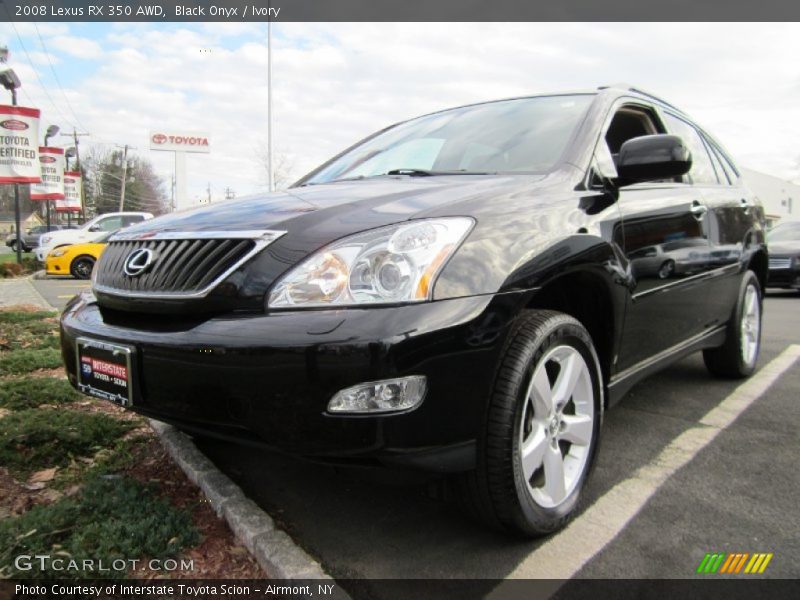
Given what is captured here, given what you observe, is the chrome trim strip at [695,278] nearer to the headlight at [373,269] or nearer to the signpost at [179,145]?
the headlight at [373,269]

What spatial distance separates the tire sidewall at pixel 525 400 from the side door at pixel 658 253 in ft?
1.09

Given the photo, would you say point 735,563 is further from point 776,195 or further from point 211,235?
point 776,195

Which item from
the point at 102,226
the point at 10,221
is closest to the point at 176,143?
the point at 102,226

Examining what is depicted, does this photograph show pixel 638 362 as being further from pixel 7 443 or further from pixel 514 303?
pixel 7 443

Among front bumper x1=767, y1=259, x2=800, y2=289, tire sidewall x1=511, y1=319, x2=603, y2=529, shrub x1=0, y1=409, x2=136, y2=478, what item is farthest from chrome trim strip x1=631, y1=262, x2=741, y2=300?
front bumper x1=767, y1=259, x2=800, y2=289

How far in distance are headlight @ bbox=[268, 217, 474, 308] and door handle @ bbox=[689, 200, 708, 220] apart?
75.4 inches

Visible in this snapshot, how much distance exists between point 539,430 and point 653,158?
1207 mm

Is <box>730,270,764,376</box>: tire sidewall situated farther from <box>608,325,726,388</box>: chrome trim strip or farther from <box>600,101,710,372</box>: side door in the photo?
<box>600,101,710,372</box>: side door

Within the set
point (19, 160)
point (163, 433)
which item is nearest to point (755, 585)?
point (163, 433)

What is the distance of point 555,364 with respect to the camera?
2.11 metres

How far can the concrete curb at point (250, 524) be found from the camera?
1739 mm

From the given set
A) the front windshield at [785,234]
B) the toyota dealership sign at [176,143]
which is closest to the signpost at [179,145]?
the toyota dealership sign at [176,143]

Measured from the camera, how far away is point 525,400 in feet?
6.07

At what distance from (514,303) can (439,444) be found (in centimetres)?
48
